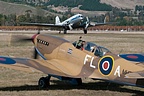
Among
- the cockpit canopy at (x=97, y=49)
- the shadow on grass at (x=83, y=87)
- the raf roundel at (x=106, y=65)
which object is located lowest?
the shadow on grass at (x=83, y=87)

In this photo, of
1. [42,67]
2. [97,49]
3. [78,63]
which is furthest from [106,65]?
[42,67]

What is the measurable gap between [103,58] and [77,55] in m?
1.25

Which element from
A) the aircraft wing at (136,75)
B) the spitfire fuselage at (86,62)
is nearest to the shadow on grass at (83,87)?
the spitfire fuselage at (86,62)

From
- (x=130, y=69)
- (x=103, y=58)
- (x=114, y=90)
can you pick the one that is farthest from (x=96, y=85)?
(x=130, y=69)

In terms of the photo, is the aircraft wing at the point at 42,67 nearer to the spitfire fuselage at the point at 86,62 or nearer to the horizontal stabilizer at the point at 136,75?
the spitfire fuselage at the point at 86,62

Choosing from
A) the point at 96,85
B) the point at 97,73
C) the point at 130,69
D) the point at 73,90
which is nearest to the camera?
the point at 130,69

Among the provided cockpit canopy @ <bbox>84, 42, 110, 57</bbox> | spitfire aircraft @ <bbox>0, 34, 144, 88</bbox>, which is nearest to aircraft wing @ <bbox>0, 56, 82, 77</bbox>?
spitfire aircraft @ <bbox>0, 34, 144, 88</bbox>

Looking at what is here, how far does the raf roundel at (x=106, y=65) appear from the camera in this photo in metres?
12.5

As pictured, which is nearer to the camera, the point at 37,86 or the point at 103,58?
the point at 103,58

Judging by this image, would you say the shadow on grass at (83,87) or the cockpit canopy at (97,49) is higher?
the cockpit canopy at (97,49)

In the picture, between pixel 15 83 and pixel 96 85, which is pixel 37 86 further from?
pixel 96 85

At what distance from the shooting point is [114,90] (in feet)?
45.1

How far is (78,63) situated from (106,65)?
138cm

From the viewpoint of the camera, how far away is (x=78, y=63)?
45.2ft
